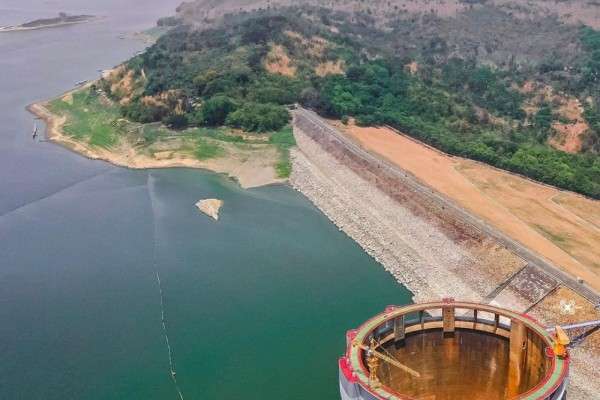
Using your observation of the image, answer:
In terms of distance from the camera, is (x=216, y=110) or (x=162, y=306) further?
→ (x=216, y=110)

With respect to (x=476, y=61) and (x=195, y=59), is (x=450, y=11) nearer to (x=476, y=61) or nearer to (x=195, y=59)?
(x=476, y=61)

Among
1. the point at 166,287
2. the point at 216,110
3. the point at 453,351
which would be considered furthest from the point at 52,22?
the point at 453,351

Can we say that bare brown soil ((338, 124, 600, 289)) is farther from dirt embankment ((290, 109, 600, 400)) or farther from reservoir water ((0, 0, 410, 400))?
reservoir water ((0, 0, 410, 400))

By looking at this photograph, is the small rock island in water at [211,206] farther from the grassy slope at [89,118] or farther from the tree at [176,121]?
the grassy slope at [89,118]

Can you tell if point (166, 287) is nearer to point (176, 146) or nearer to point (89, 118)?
point (176, 146)

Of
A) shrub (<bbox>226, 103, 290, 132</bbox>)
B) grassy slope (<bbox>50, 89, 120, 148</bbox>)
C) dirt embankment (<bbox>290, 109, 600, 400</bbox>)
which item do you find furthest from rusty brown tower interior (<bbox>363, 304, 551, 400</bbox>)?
grassy slope (<bbox>50, 89, 120, 148</bbox>)

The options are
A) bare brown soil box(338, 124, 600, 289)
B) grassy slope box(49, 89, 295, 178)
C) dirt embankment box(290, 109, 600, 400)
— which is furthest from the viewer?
grassy slope box(49, 89, 295, 178)

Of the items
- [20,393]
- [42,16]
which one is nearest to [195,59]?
[20,393]
